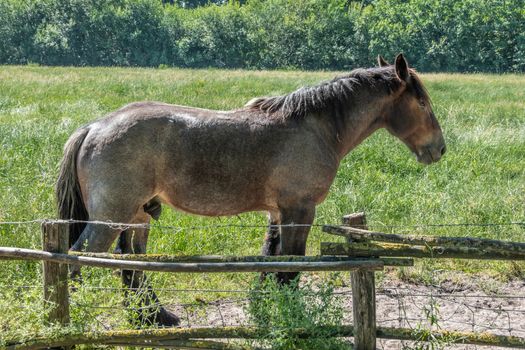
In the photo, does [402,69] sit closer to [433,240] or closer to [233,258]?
[433,240]

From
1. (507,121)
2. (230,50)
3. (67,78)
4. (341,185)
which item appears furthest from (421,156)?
(230,50)

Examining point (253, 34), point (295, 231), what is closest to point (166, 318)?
point (295, 231)

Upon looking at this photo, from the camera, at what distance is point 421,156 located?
6.89 meters

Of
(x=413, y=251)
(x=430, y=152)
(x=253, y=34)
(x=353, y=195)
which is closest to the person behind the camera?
(x=413, y=251)

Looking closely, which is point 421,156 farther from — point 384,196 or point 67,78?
point 67,78

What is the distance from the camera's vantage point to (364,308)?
448 centimetres

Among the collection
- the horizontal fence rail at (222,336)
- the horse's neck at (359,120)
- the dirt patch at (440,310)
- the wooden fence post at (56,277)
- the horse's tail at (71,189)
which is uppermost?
the horse's neck at (359,120)

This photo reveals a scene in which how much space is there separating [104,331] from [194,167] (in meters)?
1.73

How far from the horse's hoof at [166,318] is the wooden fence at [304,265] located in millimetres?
1298

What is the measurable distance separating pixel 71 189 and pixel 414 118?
3186 mm

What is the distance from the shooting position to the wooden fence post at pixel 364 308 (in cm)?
447

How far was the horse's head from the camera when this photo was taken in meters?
6.52

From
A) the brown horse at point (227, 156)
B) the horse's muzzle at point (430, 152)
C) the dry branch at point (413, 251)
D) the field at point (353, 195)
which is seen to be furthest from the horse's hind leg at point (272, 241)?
the dry branch at point (413, 251)

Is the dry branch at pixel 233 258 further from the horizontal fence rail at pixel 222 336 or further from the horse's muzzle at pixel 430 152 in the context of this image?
the horse's muzzle at pixel 430 152
